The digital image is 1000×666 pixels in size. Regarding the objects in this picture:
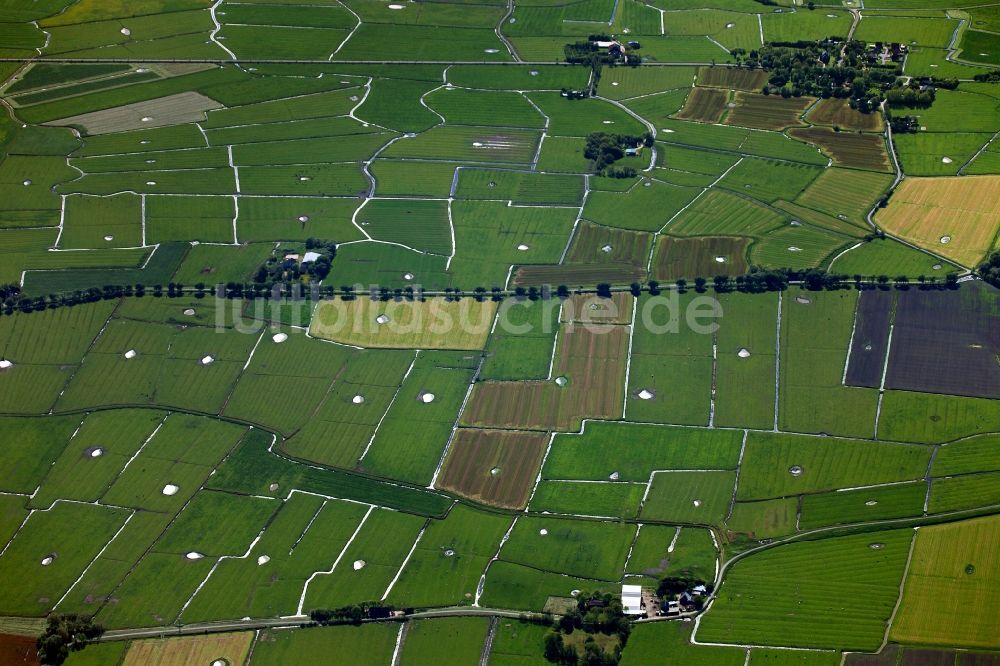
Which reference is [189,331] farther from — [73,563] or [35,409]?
[73,563]

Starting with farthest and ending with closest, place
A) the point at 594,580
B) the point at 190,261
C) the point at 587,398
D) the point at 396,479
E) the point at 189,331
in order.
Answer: the point at 190,261 < the point at 189,331 < the point at 587,398 < the point at 396,479 < the point at 594,580

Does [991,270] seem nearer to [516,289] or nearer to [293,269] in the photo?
[516,289]

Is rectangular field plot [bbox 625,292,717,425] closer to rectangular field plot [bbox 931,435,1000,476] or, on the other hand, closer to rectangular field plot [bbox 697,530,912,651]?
rectangular field plot [bbox 697,530,912,651]

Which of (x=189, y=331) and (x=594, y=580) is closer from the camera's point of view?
(x=594, y=580)

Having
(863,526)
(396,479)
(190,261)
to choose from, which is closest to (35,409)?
(190,261)

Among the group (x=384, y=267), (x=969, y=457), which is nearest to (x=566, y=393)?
(x=384, y=267)

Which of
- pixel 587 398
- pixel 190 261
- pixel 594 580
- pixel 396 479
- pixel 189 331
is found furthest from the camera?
pixel 190 261
